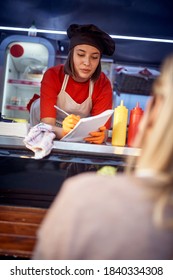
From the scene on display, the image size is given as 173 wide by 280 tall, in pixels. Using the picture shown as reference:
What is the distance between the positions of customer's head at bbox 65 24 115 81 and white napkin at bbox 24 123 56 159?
0.75 metres

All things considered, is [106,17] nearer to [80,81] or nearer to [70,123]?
[80,81]

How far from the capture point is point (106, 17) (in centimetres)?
360

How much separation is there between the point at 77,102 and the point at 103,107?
22 cm

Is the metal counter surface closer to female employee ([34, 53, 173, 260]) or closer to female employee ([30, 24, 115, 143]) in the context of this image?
female employee ([30, 24, 115, 143])

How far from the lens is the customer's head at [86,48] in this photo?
7.09ft

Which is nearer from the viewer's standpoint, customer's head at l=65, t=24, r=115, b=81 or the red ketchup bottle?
the red ketchup bottle

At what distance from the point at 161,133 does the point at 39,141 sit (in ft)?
3.42

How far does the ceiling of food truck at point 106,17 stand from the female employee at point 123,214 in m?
3.03

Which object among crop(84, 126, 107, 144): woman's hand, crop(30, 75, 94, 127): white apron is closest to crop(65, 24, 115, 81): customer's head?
crop(30, 75, 94, 127): white apron

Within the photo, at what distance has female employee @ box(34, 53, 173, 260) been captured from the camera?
58 centimetres

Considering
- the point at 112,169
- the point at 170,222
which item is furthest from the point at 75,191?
the point at 112,169

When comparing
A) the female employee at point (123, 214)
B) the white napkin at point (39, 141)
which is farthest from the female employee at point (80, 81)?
the female employee at point (123, 214)

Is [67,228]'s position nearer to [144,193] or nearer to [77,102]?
[144,193]

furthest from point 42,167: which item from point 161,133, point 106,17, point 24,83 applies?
point 24,83
